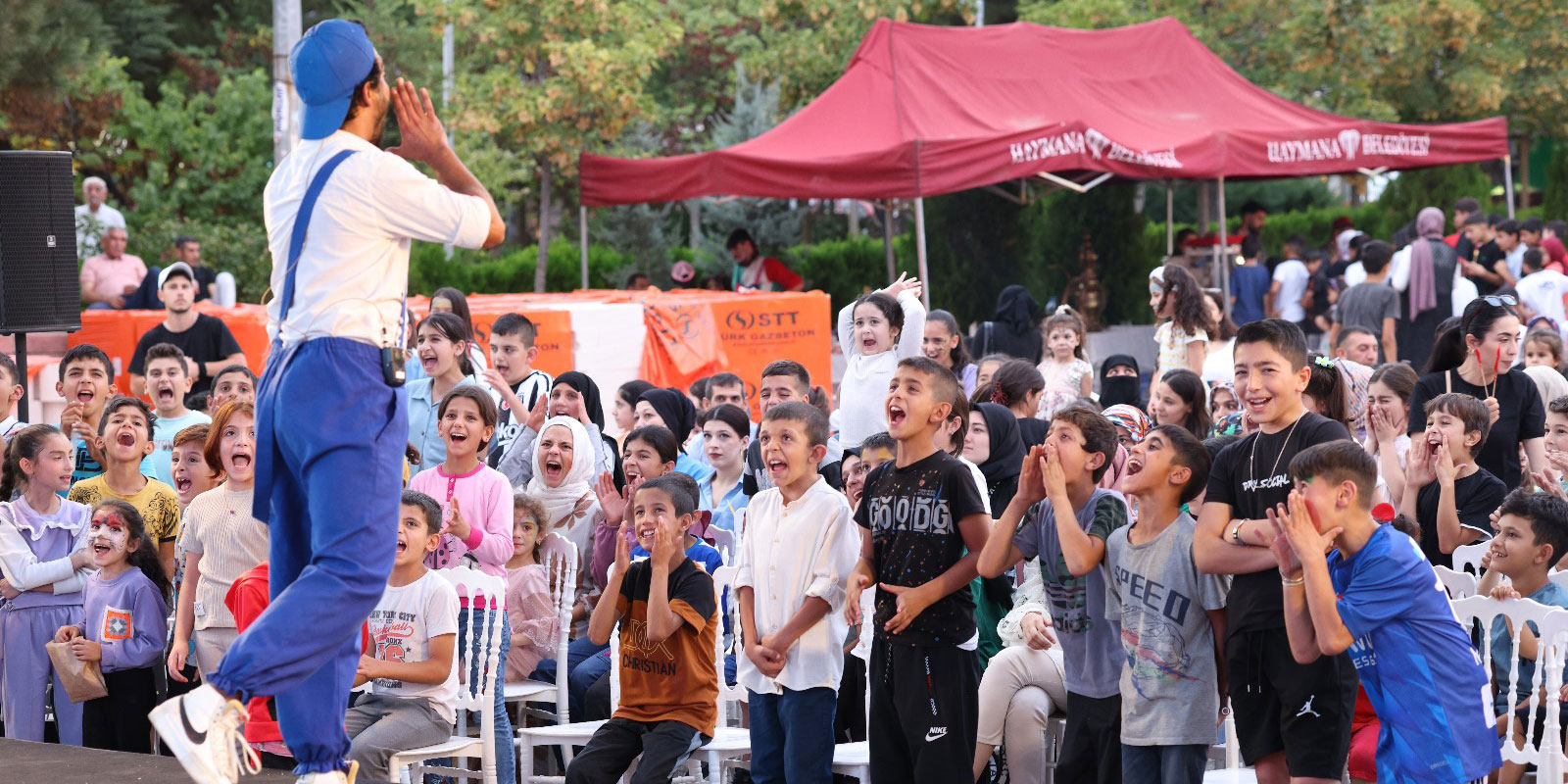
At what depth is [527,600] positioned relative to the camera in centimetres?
602

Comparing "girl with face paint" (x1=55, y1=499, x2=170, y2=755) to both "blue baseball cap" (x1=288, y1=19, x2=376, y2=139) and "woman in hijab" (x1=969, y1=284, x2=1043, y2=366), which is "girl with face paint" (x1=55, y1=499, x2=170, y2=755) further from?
"woman in hijab" (x1=969, y1=284, x2=1043, y2=366)

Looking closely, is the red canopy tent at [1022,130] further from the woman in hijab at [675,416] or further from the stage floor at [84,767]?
the stage floor at [84,767]

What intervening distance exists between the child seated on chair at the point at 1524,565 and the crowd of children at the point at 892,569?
0.01 meters

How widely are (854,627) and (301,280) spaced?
2.25m

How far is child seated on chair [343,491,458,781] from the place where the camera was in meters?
5.00

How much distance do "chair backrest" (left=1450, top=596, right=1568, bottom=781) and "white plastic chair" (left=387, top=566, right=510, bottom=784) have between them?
2.84 metres

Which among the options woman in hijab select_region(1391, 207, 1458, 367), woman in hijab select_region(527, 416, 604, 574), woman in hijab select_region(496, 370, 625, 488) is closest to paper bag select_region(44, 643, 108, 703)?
woman in hijab select_region(527, 416, 604, 574)

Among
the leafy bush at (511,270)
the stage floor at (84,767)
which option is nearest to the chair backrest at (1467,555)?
the stage floor at (84,767)

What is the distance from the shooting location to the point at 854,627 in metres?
5.21

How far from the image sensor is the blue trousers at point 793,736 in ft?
15.8

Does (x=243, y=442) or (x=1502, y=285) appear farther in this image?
(x=1502, y=285)

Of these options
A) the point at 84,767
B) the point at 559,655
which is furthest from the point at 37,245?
the point at 84,767

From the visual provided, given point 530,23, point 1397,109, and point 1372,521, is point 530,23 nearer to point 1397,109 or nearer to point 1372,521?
point 1397,109

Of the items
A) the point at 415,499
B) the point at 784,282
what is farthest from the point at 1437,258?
the point at 415,499
